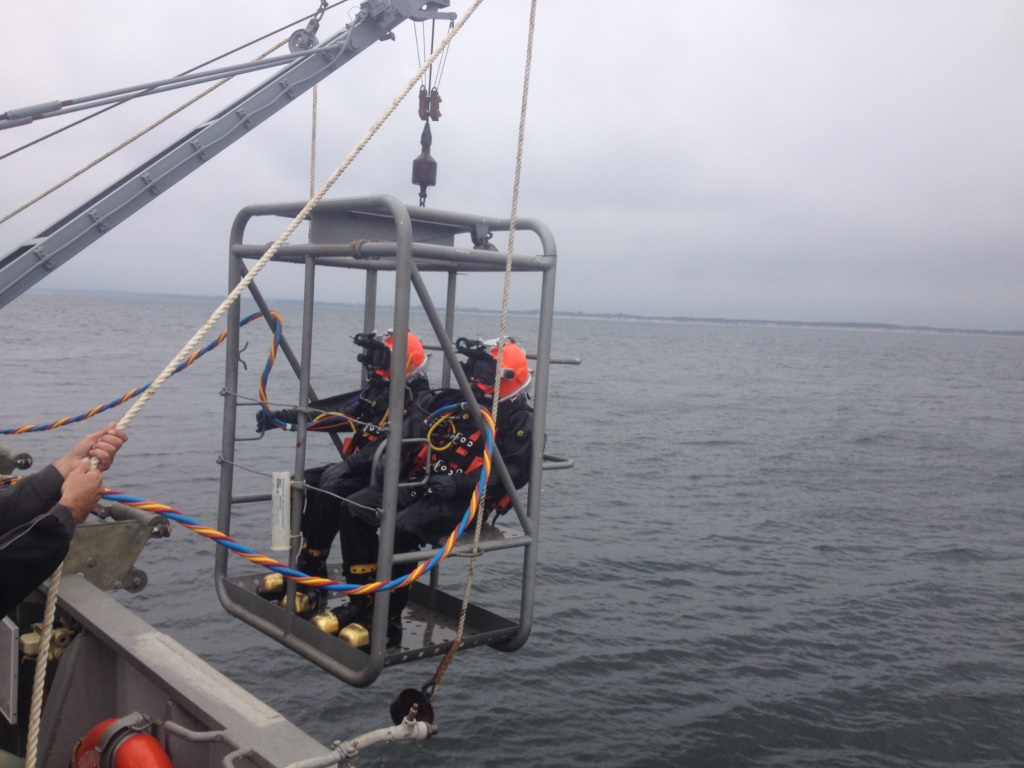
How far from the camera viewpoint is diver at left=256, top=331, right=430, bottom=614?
4.62 meters

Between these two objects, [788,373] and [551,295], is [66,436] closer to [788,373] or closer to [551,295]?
[551,295]

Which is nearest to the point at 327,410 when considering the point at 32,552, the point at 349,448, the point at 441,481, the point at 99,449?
the point at 349,448

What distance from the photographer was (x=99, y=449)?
2.65 meters

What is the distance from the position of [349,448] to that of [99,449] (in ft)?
8.08

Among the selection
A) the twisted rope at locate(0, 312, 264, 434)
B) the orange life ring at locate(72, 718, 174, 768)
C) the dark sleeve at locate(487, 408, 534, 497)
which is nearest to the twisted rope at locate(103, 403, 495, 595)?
the dark sleeve at locate(487, 408, 534, 497)

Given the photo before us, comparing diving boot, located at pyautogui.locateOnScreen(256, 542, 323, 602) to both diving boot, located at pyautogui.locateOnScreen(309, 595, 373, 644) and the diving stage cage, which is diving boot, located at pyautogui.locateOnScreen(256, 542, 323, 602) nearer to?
the diving stage cage

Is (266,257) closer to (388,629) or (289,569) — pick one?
(289,569)

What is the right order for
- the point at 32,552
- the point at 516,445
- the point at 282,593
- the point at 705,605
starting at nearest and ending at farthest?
the point at 32,552
the point at 516,445
the point at 282,593
the point at 705,605

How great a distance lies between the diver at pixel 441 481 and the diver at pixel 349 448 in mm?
243

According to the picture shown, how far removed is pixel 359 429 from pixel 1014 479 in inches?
896

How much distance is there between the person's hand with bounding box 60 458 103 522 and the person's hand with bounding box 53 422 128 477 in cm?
4

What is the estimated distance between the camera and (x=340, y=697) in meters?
9.29

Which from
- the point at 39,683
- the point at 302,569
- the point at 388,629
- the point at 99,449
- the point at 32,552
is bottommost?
the point at 388,629

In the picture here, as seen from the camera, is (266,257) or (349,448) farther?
(349,448)
